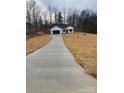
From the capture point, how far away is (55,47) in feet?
8.68

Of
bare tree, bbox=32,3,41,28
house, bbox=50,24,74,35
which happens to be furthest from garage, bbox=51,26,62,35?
bare tree, bbox=32,3,41,28

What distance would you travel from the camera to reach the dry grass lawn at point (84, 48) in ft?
8.44

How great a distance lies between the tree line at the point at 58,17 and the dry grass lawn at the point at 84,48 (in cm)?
6

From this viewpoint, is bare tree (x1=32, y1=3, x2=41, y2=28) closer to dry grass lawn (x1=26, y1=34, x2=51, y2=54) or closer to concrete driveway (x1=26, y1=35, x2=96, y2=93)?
dry grass lawn (x1=26, y1=34, x2=51, y2=54)

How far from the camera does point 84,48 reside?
262 cm

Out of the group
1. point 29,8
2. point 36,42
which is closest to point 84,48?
point 36,42

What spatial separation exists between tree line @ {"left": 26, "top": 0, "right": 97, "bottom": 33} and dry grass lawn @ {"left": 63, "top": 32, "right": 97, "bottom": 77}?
0.06m

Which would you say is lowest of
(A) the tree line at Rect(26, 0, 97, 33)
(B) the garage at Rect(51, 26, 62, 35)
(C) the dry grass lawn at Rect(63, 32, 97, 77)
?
(C) the dry grass lawn at Rect(63, 32, 97, 77)

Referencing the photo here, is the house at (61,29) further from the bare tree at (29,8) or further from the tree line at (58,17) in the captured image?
the bare tree at (29,8)

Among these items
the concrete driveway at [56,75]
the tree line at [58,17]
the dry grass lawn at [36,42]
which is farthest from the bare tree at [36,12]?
the concrete driveway at [56,75]

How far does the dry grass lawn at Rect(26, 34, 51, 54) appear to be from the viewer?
2580mm
